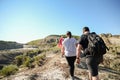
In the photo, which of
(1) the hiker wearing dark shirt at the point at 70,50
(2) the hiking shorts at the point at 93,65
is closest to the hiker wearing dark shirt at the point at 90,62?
(2) the hiking shorts at the point at 93,65

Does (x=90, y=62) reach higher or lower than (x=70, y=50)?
lower

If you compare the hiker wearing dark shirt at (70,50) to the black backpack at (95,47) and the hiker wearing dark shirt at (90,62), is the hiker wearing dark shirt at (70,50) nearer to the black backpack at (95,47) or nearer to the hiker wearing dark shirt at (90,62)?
the hiker wearing dark shirt at (90,62)

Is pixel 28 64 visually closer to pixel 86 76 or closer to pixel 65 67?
pixel 65 67

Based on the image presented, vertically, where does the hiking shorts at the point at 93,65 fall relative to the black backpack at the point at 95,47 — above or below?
below

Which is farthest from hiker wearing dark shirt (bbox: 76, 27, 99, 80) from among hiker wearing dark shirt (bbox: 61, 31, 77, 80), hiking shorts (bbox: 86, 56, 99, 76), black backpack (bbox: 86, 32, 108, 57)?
hiker wearing dark shirt (bbox: 61, 31, 77, 80)

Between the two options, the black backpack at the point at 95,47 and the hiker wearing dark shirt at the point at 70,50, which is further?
the hiker wearing dark shirt at the point at 70,50

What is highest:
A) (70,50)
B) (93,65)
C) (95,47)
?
(95,47)

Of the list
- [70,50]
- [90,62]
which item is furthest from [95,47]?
[70,50]

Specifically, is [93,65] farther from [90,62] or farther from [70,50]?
[70,50]

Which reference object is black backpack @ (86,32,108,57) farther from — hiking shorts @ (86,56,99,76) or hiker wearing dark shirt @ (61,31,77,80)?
hiker wearing dark shirt @ (61,31,77,80)

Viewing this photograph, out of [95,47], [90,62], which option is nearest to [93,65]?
[90,62]

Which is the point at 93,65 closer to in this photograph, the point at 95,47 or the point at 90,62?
the point at 90,62

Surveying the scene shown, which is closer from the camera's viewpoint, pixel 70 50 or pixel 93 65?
pixel 93 65

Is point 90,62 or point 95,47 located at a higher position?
point 95,47
